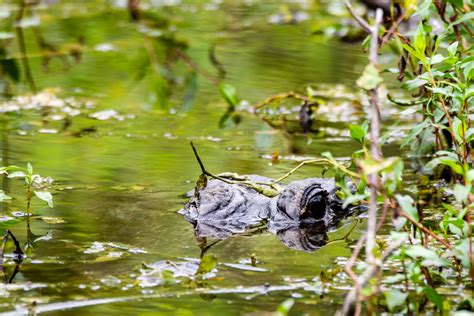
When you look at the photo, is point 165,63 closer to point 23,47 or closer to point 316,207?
point 23,47

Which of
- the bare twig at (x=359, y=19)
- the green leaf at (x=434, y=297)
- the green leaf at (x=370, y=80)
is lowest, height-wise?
the green leaf at (x=434, y=297)

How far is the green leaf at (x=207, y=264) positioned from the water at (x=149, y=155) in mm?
45

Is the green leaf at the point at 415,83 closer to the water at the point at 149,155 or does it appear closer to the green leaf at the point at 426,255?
the water at the point at 149,155

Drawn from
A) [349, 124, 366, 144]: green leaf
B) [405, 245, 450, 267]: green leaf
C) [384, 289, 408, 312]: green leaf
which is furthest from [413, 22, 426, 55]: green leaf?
[384, 289, 408, 312]: green leaf

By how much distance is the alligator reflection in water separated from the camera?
145 inches

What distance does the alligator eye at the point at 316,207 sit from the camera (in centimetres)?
379

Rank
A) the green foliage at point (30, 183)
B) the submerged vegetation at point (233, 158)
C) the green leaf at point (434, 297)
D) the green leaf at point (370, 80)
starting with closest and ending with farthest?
the green leaf at point (370, 80) < the green leaf at point (434, 297) < the submerged vegetation at point (233, 158) < the green foliage at point (30, 183)

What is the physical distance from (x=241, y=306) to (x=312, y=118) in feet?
10.2

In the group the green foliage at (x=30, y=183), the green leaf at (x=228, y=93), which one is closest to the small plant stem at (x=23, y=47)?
the green leaf at (x=228, y=93)

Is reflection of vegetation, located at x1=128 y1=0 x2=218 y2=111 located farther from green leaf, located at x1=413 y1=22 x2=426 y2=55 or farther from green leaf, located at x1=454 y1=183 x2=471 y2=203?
green leaf, located at x1=454 y1=183 x2=471 y2=203

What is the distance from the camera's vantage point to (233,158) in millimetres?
4793

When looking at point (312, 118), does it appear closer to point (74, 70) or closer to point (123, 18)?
point (74, 70)

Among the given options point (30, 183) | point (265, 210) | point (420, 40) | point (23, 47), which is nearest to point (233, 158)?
point (265, 210)

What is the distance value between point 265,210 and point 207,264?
816mm
